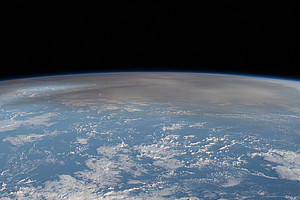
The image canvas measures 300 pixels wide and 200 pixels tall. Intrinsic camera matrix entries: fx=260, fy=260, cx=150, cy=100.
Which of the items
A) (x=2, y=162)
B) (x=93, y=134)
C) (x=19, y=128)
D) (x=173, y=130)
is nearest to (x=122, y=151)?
(x=93, y=134)

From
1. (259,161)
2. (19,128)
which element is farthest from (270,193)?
(19,128)

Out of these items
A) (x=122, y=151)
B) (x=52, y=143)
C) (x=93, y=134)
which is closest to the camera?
(x=122, y=151)

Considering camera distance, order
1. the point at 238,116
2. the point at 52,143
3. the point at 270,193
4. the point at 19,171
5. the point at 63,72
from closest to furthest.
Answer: the point at 270,193, the point at 19,171, the point at 52,143, the point at 238,116, the point at 63,72

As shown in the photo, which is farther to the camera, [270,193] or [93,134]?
[93,134]

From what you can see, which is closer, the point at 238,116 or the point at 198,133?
the point at 198,133

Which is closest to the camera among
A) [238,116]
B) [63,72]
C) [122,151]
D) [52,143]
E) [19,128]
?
[122,151]

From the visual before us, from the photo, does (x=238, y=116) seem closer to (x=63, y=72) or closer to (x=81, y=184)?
(x=81, y=184)

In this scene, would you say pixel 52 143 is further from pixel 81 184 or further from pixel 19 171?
pixel 81 184
